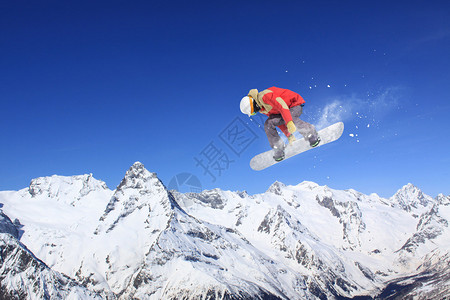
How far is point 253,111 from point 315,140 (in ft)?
8.44

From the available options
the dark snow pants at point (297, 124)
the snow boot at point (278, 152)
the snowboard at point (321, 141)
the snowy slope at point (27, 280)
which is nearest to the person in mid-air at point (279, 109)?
the dark snow pants at point (297, 124)

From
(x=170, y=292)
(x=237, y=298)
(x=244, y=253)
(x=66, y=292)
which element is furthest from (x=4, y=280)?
(x=244, y=253)

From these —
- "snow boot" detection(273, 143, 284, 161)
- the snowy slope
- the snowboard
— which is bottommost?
the snowy slope

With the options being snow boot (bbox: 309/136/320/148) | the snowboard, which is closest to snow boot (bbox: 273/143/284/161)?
the snowboard

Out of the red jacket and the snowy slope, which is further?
the snowy slope

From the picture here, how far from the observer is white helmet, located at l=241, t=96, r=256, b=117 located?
9945mm

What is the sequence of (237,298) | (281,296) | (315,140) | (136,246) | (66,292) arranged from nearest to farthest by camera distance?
(315,140)
(66,292)
(237,298)
(281,296)
(136,246)

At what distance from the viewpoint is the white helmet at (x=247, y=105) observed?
9945 mm

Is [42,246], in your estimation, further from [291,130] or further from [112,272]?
[291,130]

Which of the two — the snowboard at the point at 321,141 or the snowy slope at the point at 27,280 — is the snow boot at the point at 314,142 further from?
the snowy slope at the point at 27,280

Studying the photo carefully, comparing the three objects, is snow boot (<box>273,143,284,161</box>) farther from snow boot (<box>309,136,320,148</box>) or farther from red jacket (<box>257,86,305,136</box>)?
red jacket (<box>257,86,305,136</box>)

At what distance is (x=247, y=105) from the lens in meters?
9.95

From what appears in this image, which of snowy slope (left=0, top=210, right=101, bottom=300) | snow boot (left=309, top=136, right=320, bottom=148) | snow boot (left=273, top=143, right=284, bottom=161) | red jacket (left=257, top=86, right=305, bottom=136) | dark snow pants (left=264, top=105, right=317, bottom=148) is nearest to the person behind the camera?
red jacket (left=257, top=86, right=305, bottom=136)

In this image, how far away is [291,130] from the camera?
968 centimetres
